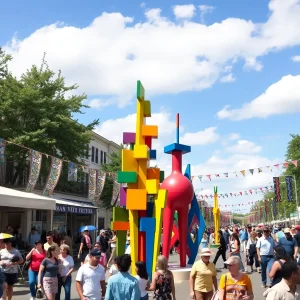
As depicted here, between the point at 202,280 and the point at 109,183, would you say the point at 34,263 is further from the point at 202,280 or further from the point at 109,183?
the point at 109,183

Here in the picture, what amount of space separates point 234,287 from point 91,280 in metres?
2.08

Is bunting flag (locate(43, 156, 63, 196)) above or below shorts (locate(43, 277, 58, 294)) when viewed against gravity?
above

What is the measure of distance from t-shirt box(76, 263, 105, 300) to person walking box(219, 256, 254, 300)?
1849 millimetres

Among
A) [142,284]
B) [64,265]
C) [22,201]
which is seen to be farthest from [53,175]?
[142,284]

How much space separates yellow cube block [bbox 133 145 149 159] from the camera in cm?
1184

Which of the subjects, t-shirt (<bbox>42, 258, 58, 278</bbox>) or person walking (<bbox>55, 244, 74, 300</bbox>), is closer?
t-shirt (<bbox>42, 258, 58, 278</bbox>)

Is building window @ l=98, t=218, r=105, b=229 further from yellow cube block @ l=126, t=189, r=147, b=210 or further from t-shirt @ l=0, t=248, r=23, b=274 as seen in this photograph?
t-shirt @ l=0, t=248, r=23, b=274

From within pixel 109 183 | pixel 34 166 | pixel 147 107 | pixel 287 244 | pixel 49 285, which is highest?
pixel 109 183

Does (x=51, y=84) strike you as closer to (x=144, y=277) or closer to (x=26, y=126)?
(x=26, y=126)

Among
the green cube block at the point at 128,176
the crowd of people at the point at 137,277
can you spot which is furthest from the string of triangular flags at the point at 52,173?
the crowd of people at the point at 137,277

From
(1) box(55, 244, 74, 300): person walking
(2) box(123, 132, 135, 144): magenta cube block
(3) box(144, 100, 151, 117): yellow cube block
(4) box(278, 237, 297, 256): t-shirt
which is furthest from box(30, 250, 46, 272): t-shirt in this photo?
(4) box(278, 237, 297, 256): t-shirt

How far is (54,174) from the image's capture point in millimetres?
22344

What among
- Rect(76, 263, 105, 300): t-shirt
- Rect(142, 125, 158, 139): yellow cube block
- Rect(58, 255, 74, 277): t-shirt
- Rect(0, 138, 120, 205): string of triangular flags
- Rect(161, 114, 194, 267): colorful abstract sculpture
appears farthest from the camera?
Rect(0, 138, 120, 205): string of triangular flags

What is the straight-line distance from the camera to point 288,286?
4.50 metres
